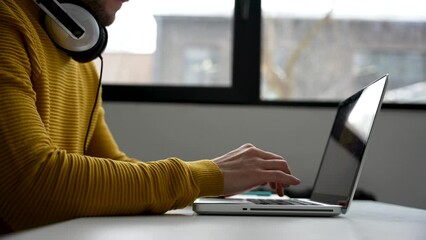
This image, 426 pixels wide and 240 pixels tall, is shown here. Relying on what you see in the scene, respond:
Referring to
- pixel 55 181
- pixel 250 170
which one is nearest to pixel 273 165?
pixel 250 170

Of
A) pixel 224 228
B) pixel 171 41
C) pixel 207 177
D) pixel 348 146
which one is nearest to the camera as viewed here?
pixel 224 228

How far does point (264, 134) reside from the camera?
182 centimetres

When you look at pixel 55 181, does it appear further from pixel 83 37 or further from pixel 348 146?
pixel 348 146

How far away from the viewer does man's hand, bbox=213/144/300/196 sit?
925mm

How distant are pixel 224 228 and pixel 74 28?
523 millimetres

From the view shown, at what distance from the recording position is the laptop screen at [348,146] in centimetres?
95

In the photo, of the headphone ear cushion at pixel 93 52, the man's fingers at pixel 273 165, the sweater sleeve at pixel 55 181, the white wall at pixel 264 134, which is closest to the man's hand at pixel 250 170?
the man's fingers at pixel 273 165

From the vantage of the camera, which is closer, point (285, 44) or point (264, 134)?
point (264, 134)

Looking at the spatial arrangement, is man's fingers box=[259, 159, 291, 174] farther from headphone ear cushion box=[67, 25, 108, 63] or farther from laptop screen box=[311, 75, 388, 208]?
headphone ear cushion box=[67, 25, 108, 63]

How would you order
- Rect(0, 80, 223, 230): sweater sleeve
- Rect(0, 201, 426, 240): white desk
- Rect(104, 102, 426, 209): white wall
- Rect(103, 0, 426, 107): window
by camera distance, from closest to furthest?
Rect(0, 201, 426, 240): white desk < Rect(0, 80, 223, 230): sweater sleeve < Rect(104, 102, 426, 209): white wall < Rect(103, 0, 426, 107): window

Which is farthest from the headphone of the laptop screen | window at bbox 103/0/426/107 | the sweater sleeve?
window at bbox 103/0/426/107

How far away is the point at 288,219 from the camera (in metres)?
0.82

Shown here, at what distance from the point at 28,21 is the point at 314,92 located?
4.07 ft

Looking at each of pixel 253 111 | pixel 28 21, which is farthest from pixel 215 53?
pixel 28 21
